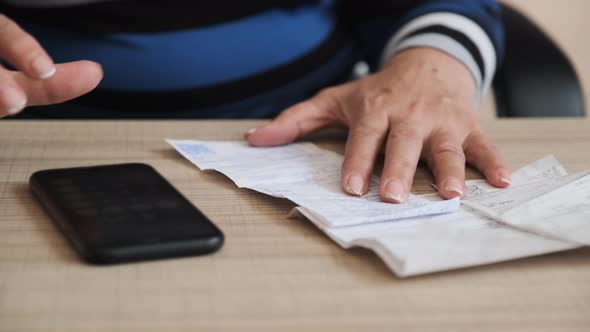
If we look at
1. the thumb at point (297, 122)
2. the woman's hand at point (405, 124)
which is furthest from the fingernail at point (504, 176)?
the thumb at point (297, 122)

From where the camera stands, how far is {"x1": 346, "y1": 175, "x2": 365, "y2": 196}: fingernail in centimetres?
60

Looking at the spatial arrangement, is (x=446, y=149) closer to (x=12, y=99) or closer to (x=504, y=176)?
(x=504, y=176)

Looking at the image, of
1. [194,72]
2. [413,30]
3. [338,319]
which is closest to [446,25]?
[413,30]

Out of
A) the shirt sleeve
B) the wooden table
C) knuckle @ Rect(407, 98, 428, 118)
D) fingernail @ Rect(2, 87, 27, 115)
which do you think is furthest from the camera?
the shirt sleeve

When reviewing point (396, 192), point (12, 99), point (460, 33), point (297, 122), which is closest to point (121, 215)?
point (12, 99)

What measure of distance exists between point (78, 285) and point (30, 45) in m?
0.21

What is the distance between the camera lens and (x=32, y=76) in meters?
0.52

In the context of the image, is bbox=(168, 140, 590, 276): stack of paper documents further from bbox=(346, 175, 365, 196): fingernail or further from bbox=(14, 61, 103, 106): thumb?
bbox=(14, 61, 103, 106): thumb

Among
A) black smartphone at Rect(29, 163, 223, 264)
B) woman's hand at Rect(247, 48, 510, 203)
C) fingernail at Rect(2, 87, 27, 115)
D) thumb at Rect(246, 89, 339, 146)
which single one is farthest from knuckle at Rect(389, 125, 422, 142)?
fingernail at Rect(2, 87, 27, 115)

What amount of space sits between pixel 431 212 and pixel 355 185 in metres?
0.08

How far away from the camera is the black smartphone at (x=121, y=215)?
45cm

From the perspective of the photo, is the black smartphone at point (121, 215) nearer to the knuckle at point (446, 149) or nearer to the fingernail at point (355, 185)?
the fingernail at point (355, 185)

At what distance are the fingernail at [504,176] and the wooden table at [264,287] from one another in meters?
0.15

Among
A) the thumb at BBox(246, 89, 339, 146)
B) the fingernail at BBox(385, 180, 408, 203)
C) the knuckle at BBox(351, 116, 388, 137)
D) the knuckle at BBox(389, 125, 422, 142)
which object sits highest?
the knuckle at BBox(389, 125, 422, 142)
